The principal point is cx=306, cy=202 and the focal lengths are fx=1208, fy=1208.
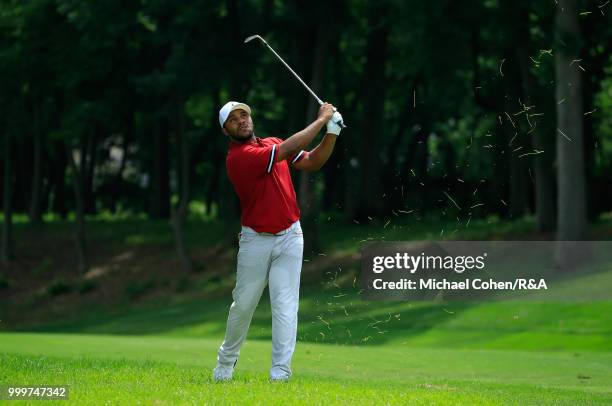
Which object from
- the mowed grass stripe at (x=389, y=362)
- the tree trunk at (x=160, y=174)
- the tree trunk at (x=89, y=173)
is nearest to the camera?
the mowed grass stripe at (x=389, y=362)

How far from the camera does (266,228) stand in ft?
34.4

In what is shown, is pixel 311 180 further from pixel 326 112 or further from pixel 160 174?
pixel 326 112

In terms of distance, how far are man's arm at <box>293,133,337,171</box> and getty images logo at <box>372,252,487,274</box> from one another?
567 inches

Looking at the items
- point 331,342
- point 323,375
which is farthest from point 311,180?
point 323,375

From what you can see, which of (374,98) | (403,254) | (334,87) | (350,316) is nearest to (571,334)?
(350,316)

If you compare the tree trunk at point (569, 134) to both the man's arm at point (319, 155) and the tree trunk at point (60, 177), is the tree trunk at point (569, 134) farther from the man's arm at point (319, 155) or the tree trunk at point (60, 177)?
the tree trunk at point (60, 177)

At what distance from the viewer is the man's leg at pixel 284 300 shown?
10523 mm

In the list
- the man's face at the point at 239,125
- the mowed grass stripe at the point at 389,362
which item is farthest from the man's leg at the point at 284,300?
the mowed grass stripe at the point at 389,362

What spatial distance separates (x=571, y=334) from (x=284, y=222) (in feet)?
40.2

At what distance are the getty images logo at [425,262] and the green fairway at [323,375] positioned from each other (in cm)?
820

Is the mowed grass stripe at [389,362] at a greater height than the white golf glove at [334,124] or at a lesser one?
lesser

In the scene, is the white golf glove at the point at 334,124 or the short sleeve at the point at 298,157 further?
the short sleeve at the point at 298,157

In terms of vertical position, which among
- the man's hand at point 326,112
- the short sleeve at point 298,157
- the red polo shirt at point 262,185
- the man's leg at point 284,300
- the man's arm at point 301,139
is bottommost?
the man's leg at point 284,300

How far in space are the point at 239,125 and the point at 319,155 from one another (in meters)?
0.76
